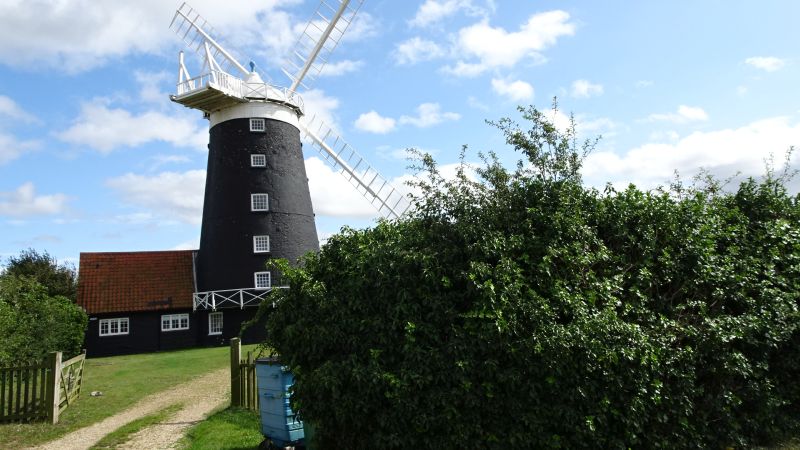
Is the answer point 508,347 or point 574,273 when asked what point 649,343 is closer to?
point 574,273

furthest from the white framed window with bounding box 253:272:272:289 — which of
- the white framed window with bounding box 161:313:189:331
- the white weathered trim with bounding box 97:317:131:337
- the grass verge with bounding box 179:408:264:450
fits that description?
the grass verge with bounding box 179:408:264:450

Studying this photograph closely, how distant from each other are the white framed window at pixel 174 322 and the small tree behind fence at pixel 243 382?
1875 centimetres

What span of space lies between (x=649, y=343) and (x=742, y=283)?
2226 millimetres

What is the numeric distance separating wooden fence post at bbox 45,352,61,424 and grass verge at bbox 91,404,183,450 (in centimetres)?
163

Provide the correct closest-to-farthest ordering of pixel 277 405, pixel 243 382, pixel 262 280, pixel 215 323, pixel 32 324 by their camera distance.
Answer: pixel 277 405, pixel 243 382, pixel 32 324, pixel 262 280, pixel 215 323

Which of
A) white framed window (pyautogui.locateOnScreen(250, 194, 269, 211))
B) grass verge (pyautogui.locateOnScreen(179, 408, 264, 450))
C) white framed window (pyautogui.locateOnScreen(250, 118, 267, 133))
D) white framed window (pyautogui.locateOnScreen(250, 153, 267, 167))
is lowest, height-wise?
grass verge (pyautogui.locateOnScreen(179, 408, 264, 450))

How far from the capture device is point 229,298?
2773cm

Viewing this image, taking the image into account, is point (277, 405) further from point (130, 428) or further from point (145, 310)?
point (145, 310)

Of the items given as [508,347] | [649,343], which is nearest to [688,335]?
[649,343]

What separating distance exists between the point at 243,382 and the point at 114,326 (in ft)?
65.2

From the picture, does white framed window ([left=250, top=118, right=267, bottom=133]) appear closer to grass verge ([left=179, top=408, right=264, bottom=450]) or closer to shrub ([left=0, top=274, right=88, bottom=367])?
shrub ([left=0, top=274, right=88, bottom=367])

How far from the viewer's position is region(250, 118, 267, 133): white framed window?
28250mm

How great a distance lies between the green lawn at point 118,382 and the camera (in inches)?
430

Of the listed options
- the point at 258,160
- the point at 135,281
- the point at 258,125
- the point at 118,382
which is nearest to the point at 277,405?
the point at 118,382
